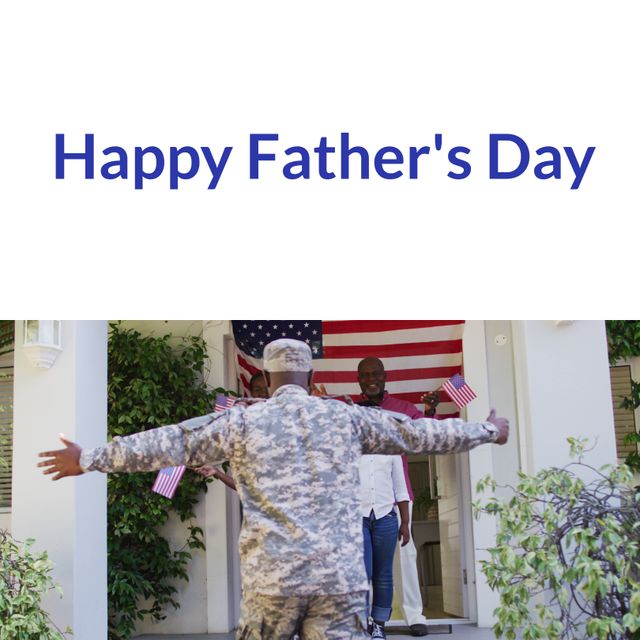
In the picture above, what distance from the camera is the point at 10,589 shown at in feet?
16.5

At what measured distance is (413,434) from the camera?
370cm

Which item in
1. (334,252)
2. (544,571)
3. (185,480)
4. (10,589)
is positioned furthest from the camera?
(185,480)

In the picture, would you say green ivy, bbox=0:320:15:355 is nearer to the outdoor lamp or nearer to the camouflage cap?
the outdoor lamp

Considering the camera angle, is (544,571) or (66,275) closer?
(544,571)

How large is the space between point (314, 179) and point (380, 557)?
8.08 ft

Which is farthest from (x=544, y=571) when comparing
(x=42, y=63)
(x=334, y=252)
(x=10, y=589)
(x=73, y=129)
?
(x=42, y=63)

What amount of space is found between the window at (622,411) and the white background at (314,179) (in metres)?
2.62

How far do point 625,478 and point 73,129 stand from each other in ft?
10.6

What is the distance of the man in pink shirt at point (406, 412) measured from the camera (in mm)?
6688

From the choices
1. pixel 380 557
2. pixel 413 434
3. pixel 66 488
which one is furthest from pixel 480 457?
pixel 413 434

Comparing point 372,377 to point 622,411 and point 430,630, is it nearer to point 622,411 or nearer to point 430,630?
point 430,630

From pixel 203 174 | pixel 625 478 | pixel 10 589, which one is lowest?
pixel 10 589

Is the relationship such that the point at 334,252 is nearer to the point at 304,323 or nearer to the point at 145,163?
the point at 145,163

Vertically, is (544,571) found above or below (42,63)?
below
